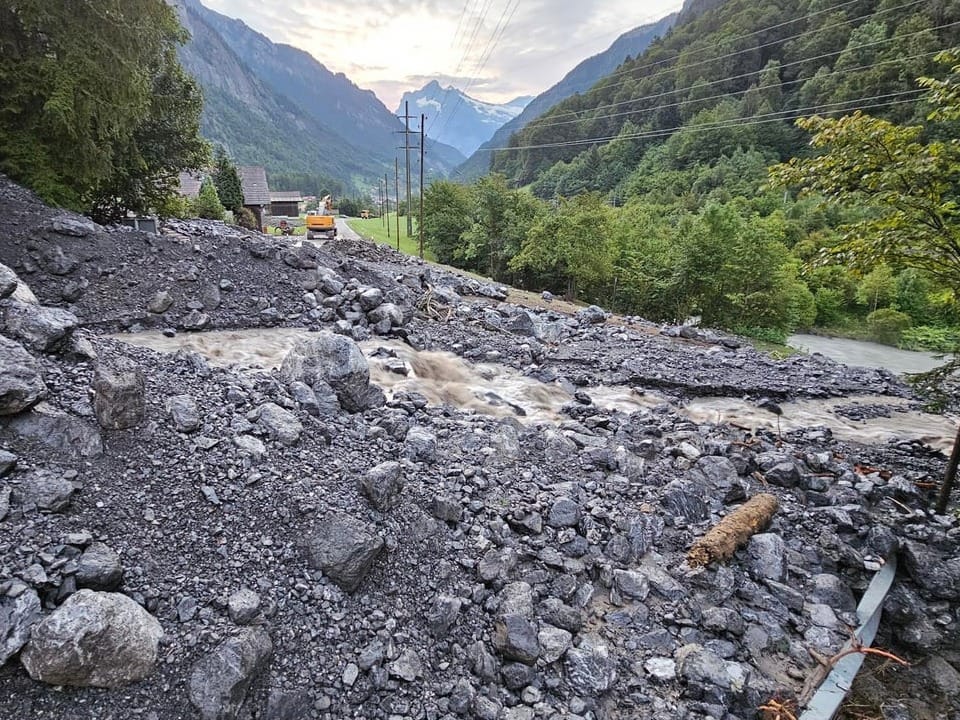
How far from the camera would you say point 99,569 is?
9.36 ft

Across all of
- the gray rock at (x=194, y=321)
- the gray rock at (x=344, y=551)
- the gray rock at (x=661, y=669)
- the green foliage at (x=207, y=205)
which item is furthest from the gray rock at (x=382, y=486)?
the green foliage at (x=207, y=205)

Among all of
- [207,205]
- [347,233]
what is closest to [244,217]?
[207,205]

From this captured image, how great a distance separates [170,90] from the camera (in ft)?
45.3

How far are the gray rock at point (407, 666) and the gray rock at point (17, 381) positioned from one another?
3086 mm

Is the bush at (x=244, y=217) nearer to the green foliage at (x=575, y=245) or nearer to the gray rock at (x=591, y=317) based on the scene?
the green foliage at (x=575, y=245)

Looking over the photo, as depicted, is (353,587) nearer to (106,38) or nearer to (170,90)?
(106,38)

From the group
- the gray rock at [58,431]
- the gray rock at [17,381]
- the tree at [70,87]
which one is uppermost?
the tree at [70,87]

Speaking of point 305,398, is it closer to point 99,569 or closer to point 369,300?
point 99,569

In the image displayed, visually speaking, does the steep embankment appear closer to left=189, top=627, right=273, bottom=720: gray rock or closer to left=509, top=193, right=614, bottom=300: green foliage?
left=189, top=627, right=273, bottom=720: gray rock

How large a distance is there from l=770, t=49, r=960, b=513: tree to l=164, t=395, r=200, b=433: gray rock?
597cm

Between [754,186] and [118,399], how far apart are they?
4805 centimetres

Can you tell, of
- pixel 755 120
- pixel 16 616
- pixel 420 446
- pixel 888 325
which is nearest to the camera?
pixel 16 616

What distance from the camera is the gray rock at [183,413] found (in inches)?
160

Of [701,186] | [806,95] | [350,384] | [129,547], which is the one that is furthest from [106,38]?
[806,95]
